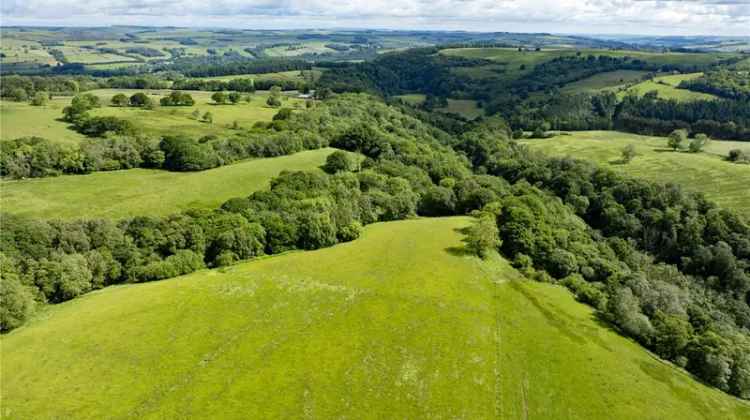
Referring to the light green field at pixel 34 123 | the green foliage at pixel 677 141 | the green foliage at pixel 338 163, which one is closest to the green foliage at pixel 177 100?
the light green field at pixel 34 123

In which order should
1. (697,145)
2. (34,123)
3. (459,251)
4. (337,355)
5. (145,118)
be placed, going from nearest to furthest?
(337,355) < (459,251) < (34,123) < (145,118) < (697,145)

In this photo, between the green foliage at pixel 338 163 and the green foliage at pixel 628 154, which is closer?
the green foliage at pixel 338 163

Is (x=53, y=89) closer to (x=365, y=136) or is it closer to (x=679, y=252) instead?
(x=365, y=136)

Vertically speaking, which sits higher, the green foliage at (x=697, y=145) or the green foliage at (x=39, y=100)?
the green foliage at (x=39, y=100)

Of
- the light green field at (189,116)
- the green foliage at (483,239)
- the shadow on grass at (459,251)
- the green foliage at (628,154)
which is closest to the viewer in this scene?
the shadow on grass at (459,251)

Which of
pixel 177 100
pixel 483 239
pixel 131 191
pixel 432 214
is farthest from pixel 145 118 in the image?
pixel 483 239

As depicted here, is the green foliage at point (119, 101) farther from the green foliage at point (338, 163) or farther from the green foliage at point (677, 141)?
the green foliage at point (677, 141)

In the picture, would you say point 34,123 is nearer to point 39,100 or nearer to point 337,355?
point 39,100

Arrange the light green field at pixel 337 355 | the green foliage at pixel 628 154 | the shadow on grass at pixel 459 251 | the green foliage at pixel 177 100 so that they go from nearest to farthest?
1. the light green field at pixel 337 355
2. the shadow on grass at pixel 459 251
3. the green foliage at pixel 628 154
4. the green foliage at pixel 177 100
